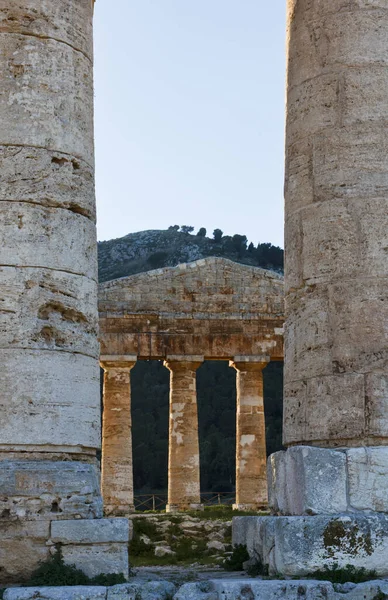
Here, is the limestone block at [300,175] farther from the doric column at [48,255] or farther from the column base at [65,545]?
the column base at [65,545]

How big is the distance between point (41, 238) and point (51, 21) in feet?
8.09

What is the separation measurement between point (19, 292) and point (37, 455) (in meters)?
1.68

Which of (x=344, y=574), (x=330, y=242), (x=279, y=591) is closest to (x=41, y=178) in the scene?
(x=330, y=242)

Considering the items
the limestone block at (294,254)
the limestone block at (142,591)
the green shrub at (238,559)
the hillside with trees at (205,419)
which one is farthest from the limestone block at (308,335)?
the hillside with trees at (205,419)

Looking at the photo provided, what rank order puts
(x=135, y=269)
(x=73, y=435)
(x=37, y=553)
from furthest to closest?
(x=135, y=269)
(x=73, y=435)
(x=37, y=553)

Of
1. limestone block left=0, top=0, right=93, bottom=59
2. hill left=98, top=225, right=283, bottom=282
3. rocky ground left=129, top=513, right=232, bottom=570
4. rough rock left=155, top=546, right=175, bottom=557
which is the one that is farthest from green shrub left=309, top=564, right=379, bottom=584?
hill left=98, top=225, right=283, bottom=282

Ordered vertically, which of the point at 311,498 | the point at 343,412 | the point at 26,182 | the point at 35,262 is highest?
the point at 26,182

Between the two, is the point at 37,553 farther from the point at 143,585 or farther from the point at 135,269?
the point at 135,269

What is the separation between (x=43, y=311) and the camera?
9.95m

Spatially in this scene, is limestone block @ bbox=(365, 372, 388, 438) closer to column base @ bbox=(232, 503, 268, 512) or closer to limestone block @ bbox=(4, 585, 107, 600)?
limestone block @ bbox=(4, 585, 107, 600)

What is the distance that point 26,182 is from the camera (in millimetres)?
10094

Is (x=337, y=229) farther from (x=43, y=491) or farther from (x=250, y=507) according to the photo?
(x=250, y=507)

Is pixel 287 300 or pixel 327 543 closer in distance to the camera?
pixel 327 543

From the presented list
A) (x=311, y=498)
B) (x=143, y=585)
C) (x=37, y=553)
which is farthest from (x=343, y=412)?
(x=37, y=553)
